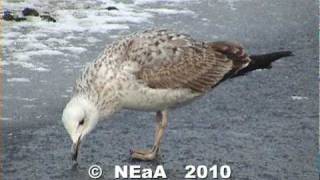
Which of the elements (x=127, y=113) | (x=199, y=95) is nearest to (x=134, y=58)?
(x=199, y=95)

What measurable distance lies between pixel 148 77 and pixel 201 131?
95cm

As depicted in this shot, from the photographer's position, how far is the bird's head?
223 inches

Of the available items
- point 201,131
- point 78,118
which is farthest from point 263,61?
point 78,118

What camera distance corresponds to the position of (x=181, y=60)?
643cm

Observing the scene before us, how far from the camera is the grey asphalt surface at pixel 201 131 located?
5961 mm

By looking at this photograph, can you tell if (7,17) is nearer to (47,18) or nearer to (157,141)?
(47,18)

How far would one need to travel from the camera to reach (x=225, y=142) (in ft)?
21.4

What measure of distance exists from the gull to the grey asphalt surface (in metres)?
0.25

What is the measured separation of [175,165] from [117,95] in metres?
0.71

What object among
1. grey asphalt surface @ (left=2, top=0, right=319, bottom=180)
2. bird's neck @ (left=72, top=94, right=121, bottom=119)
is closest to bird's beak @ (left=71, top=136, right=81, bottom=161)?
grey asphalt surface @ (left=2, top=0, right=319, bottom=180)

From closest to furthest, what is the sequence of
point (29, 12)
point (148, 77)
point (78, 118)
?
1. point (78, 118)
2. point (148, 77)
3. point (29, 12)

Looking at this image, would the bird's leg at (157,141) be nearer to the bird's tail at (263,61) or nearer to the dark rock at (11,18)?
the bird's tail at (263,61)

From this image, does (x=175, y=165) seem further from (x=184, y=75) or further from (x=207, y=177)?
(x=184, y=75)

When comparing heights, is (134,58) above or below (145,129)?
above
